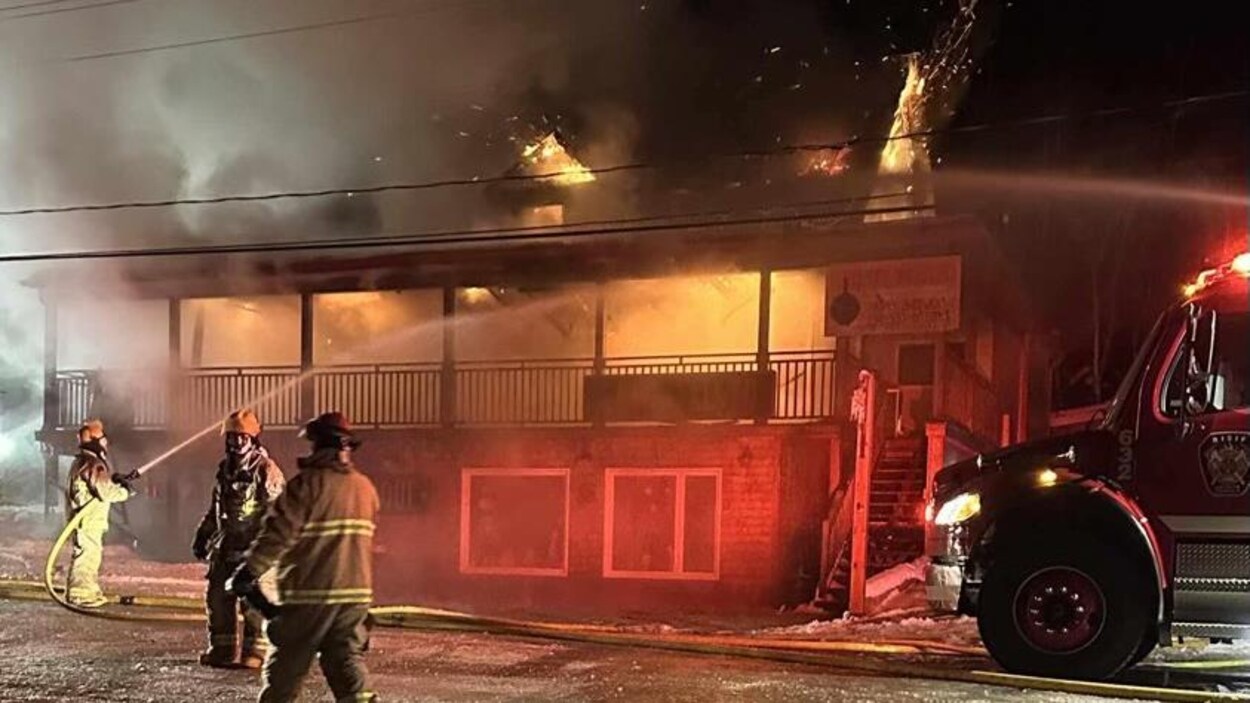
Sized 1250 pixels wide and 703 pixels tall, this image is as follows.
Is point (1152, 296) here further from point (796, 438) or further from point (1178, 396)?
point (1178, 396)

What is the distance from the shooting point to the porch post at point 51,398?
18812mm

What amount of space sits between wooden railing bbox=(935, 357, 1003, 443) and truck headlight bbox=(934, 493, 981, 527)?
737 centimetres

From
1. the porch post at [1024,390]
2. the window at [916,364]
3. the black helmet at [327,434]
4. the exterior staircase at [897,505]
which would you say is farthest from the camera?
the porch post at [1024,390]

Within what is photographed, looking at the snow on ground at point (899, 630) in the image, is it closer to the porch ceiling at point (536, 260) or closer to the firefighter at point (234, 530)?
the firefighter at point (234, 530)

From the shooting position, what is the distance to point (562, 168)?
2270cm

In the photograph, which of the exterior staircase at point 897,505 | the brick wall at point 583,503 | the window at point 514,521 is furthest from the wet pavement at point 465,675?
the window at point 514,521

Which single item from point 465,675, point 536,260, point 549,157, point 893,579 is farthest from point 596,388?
point 465,675

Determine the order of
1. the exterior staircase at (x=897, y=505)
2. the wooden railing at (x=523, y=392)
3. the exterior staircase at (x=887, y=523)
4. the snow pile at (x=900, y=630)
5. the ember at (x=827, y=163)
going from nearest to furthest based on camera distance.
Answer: the snow pile at (x=900, y=630), the exterior staircase at (x=887, y=523), the exterior staircase at (x=897, y=505), the wooden railing at (x=523, y=392), the ember at (x=827, y=163)

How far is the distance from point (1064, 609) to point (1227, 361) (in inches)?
68.3

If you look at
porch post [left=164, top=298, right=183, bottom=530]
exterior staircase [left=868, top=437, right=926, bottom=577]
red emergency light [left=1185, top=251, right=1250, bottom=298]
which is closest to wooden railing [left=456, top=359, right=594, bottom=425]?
exterior staircase [left=868, top=437, right=926, bottom=577]

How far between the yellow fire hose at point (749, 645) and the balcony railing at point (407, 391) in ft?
22.2

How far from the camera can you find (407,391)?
1762 cm

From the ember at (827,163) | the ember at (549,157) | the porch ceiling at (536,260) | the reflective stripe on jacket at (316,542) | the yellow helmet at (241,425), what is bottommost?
the reflective stripe on jacket at (316,542)

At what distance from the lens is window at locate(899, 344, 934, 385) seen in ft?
53.7
